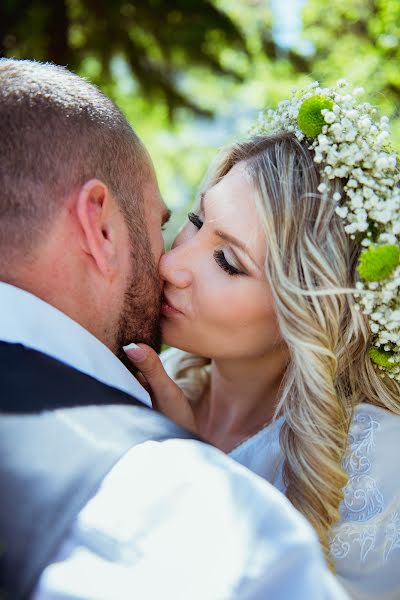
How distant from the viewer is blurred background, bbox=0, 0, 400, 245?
6992mm

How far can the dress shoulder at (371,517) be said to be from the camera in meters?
2.87

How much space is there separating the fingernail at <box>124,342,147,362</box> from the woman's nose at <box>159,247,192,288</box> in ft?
1.13

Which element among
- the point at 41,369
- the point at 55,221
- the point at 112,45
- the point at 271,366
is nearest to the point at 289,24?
the point at 112,45

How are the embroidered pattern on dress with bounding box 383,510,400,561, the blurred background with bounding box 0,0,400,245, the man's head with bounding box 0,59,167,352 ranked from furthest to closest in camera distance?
the blurred background with bounding box 0,0,400,245 → the embroidered pattern on dress with bounding box 383,510,400,561 → the man's head with bounding box 0,59,167,352

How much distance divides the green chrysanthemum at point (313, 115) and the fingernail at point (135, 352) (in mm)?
1276

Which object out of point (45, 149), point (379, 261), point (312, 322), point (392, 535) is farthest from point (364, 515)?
point (45, 149)

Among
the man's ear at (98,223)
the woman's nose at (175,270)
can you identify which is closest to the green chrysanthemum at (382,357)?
the woman's nose at (175,270)

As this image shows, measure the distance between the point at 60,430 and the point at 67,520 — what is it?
0.76ft

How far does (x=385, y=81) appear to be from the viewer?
675 centimetres

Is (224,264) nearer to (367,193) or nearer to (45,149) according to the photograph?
(367,193)

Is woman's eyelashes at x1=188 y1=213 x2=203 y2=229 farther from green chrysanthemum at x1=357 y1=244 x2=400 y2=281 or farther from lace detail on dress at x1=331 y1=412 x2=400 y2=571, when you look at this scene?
lace detail on dress at x1=331 y1=412 x2=400 y2=571

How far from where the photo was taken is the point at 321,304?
3.09 metres

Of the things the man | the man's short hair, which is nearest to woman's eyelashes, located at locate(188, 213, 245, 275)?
the man's short hair

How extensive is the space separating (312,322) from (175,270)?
2.19 ft
